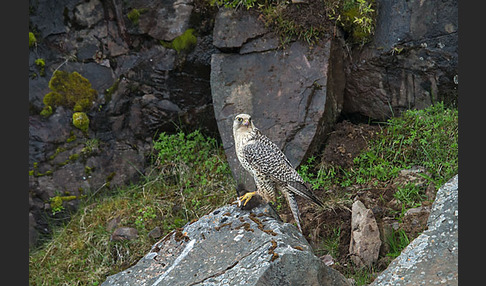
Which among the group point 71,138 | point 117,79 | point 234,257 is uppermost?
point 117,79

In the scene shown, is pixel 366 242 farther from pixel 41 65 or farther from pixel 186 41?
pixel 41 65

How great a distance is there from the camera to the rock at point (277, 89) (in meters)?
6.82

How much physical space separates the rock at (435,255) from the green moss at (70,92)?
511cm

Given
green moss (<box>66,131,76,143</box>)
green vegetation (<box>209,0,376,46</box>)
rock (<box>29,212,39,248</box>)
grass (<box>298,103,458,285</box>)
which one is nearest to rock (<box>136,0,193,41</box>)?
green vegetation (<box>209,0,376,46</box>)

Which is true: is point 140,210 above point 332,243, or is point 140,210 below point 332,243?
above

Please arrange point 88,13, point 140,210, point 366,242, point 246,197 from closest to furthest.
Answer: point 246,197
point 366,242
point 140,210
point 88,13

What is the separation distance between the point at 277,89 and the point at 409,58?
5.95 ft

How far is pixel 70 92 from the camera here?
24.8ft

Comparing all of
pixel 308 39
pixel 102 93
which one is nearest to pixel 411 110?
pixel 308 39

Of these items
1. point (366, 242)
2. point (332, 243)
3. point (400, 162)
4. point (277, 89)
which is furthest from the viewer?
point (277, 89)

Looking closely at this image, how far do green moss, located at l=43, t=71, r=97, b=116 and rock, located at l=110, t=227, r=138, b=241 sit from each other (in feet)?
6.29

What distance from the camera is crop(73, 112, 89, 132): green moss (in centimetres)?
747

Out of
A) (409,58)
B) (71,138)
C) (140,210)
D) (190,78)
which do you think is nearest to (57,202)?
(71,138)

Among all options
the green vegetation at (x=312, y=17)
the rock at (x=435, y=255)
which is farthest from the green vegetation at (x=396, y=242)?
the green vegetation at (x=312, y=17)
